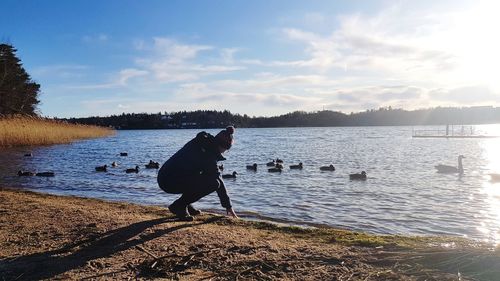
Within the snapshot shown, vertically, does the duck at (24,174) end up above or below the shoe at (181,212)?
below

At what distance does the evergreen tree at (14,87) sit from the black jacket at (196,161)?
46307mm

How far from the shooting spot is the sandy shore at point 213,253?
4.67 m

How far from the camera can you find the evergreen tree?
162 ft

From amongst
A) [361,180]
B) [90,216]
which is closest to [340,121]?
[361,180]

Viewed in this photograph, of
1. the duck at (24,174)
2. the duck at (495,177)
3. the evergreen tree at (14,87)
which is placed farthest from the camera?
the evergreen tree at (14,87)

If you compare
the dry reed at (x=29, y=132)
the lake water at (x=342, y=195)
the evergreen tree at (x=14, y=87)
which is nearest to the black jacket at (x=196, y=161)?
the lake water at (x=342, y=195)

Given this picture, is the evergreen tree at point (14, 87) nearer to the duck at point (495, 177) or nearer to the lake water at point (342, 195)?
the lake water at point (342, 195)

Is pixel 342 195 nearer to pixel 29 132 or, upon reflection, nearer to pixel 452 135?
pixel 29 132

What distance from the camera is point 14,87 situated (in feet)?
168

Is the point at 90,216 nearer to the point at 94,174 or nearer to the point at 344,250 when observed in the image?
the point at 344,250

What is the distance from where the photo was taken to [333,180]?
66.7ft

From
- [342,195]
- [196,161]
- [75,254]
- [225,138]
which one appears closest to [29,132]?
[342,195]

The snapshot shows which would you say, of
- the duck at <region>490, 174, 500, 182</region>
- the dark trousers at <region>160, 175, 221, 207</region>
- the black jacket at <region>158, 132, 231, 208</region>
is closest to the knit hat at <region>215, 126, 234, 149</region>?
the black jacket at <region>158, 132, 231, 208</region>

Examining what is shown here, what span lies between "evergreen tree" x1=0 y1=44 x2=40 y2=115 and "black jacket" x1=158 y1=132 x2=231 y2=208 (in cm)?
4631
